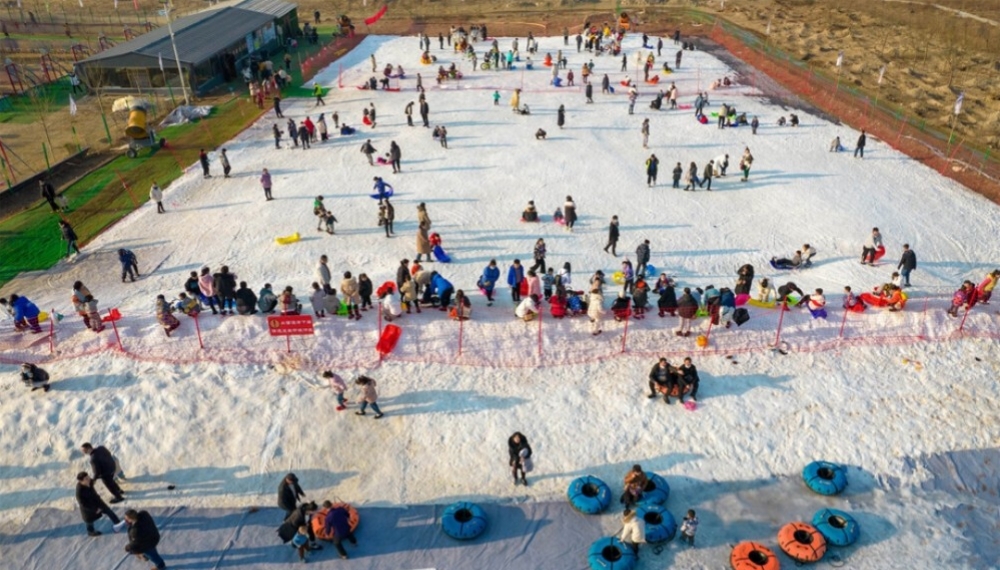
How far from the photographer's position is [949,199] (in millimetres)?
29891

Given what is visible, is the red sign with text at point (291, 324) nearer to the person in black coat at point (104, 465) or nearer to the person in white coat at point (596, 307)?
the person in black coat at point (104, 465)

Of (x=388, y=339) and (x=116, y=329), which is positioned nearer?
(x=388, y=339)

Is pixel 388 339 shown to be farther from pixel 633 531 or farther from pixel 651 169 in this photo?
pixel 651 169

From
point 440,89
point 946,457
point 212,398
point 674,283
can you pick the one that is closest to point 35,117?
point 440,89

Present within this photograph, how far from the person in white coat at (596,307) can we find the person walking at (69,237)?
1876 centimetres

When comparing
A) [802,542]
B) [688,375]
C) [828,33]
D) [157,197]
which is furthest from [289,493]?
[828,33]

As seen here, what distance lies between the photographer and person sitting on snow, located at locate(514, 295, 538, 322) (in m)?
19.4

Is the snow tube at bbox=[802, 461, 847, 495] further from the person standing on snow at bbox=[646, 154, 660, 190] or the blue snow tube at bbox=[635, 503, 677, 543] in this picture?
the person standing on snow at bbox=[646, 154, 660, 190]

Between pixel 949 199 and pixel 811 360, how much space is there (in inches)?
677

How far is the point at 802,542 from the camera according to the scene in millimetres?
13445

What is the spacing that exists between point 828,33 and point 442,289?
53577 millimetres

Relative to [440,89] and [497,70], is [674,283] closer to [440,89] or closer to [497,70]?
[440,89]

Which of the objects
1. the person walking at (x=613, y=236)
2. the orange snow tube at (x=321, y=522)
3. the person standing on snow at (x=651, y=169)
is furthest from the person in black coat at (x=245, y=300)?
the person standing on snow at (x=651, y=169)

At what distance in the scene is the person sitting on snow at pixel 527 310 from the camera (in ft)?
63.6
